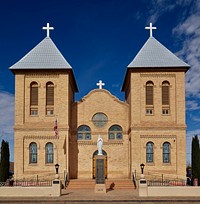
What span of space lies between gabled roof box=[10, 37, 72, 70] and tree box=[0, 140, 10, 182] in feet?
21.9

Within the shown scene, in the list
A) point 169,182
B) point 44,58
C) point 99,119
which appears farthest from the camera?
point 99,119

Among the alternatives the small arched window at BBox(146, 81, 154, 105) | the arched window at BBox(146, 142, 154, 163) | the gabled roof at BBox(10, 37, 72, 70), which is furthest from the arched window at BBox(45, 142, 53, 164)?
the small arched window at BBox(146, 81, 154, 105)

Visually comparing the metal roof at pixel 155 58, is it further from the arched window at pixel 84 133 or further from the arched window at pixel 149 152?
the arched window at pixel 84 133

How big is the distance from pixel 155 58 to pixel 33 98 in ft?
36.7

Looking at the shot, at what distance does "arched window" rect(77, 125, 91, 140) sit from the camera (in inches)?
1249

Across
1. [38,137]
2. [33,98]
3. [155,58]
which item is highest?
[155,58]

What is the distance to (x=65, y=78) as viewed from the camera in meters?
30.0

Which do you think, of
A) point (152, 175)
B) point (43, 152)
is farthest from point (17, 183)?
point (152, 175)

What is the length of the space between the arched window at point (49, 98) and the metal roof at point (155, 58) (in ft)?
23.0

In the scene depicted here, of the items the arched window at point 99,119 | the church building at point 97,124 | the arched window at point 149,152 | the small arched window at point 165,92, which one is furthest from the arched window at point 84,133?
the small arched window at point 165,92

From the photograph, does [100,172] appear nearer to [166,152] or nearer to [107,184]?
[107,184]

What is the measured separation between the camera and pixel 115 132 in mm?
31891

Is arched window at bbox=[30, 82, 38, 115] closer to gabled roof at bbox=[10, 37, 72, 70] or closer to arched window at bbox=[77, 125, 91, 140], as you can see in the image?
gabled roof at bbox=[10, 37, 72, 70]

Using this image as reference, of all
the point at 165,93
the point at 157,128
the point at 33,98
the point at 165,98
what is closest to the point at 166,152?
Answer: the point at 157,128
